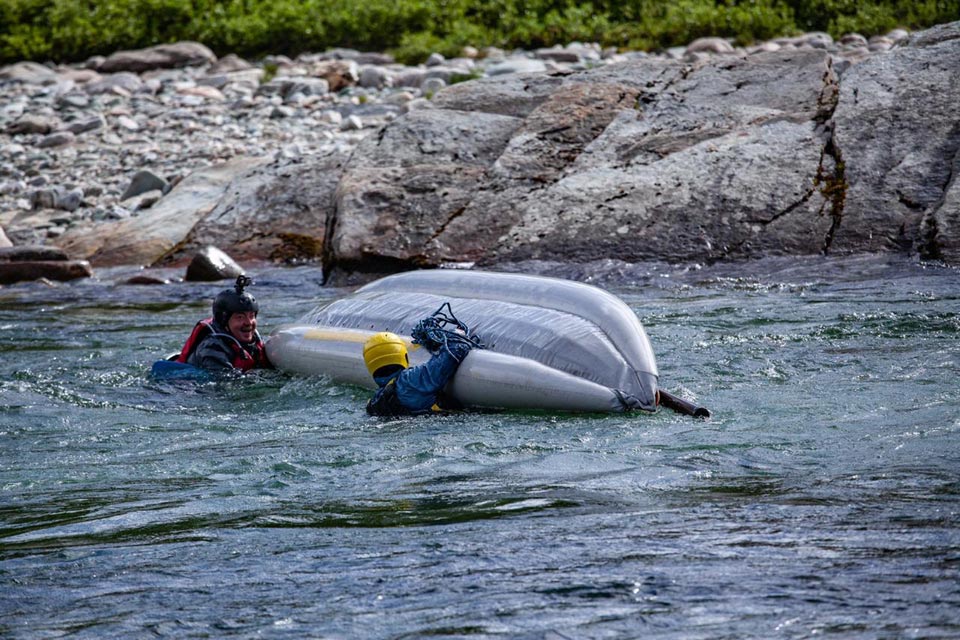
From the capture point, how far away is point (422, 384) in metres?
6.38

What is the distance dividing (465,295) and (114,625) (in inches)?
150

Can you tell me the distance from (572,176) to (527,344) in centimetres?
543

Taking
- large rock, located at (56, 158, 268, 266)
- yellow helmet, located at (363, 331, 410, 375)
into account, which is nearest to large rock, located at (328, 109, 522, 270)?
large rock, located at (56, 158, 268, 266)

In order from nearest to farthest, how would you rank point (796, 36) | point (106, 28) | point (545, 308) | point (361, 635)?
1. point (361, 635)
2. point (545, 308)
3. point (796, 36)
4. point (106, 28)

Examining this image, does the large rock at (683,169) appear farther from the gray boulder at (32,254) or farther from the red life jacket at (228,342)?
the red life jacket at (228,342)

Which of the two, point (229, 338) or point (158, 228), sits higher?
point (229, 338)

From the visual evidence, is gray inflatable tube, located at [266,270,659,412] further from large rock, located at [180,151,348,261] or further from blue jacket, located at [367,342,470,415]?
large rock, located at [180,151,348,261]

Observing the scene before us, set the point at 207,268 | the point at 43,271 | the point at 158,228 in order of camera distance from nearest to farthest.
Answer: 1. the point at 207,268
2. the point at 43,271
3. the point at 158,228

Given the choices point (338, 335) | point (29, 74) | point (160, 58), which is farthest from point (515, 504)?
point (29, 74)

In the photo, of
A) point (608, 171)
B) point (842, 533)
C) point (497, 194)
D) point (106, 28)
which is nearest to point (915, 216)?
point (608, 171)

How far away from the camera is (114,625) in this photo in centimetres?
368

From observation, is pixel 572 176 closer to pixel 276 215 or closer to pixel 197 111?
pixel 276 215

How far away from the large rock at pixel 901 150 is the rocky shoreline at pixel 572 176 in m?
0.02

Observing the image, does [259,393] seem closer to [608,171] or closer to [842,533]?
[842,533]
